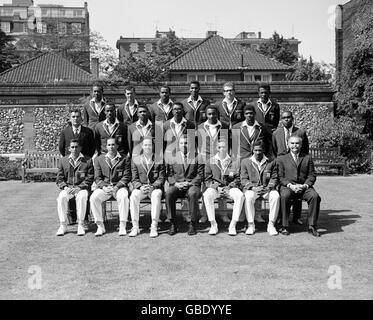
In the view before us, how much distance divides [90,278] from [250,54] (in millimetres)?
35610

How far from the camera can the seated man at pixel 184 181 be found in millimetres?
8344

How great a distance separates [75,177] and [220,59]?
30.6 m

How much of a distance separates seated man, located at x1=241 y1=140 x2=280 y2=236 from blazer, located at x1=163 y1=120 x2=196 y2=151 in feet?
3.96

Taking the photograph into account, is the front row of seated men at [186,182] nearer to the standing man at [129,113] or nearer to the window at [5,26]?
the standing man at [129,113]

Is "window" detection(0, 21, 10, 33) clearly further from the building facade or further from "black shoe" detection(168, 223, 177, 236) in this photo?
"black shoe" detection(168, 223, 177, 236)

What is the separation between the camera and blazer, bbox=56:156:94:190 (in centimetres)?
880

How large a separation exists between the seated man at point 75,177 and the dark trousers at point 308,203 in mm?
3292

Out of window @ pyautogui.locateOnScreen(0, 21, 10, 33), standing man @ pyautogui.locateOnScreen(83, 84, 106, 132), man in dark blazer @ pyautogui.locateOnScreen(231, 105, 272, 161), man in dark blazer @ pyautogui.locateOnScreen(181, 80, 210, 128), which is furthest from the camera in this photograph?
window @ pyautogui.locateOnScreen(0, 21, 10, 33)

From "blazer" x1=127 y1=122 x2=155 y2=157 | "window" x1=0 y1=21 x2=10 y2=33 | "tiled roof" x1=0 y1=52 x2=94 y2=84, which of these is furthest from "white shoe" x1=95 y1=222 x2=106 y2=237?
"window" x1=0 y1=21 x2=10 y2=33

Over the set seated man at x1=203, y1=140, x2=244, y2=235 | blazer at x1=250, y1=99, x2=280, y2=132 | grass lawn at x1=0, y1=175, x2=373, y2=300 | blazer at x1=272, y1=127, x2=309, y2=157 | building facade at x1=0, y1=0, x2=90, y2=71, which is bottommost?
grass lawn at x1=0, y1=175, x2=373, y2=300

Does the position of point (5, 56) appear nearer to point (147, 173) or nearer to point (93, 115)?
point (93, 115)

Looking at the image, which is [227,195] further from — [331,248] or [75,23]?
[75,23]

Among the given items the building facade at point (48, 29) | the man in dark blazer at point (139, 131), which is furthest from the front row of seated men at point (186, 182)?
the building facade at point (48, 29)

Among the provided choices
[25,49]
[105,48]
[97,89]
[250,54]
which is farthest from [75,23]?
[97,89]
